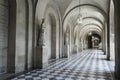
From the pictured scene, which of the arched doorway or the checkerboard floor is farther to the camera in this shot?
the arched doorway

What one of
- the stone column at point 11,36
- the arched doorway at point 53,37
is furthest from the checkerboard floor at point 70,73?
the arched doorway at point 53,37

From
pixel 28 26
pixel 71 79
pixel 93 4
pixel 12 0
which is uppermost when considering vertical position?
pixel 93 4

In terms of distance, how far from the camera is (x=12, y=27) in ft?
24.3

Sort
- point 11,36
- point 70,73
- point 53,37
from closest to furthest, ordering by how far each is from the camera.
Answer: point 70,73 → point 11,36 → point 53,37

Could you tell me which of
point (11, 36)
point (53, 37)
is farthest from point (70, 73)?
point (53, 37)

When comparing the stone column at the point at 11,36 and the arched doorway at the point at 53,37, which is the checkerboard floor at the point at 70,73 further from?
the arched doorway at the point at 53,37

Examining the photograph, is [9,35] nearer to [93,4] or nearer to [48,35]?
[48,35]

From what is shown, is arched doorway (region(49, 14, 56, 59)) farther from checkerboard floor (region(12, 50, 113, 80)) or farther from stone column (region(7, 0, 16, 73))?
stone column (region(7, 0, 16, 73))

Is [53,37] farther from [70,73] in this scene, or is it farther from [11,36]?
[70,73]

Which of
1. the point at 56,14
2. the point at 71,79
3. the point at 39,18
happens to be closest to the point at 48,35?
the point at 56,14

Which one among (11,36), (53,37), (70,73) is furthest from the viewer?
(53,37)

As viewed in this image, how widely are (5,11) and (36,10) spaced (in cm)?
244

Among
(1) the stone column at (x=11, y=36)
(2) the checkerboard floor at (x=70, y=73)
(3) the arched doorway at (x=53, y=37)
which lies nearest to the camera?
(2) the checkerboard floor at (x=70, y=73)

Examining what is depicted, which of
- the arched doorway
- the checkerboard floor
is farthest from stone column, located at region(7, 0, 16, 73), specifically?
the arched doorway
